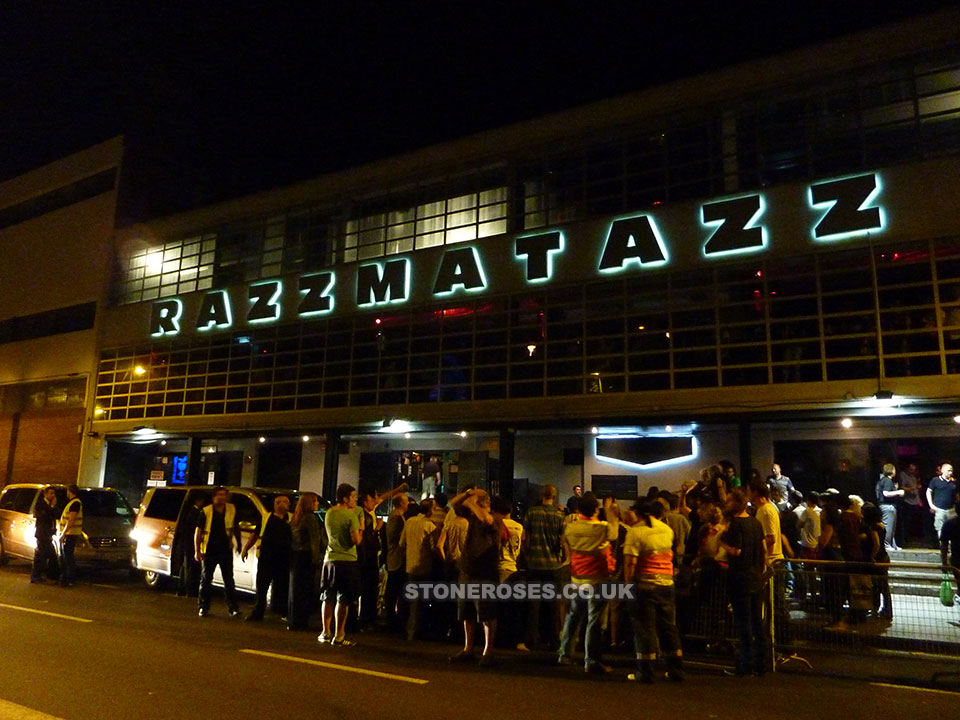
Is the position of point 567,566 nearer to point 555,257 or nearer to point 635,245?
point 635,245

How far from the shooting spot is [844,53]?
1515 centimetres

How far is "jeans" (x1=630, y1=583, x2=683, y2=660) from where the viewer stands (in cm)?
743

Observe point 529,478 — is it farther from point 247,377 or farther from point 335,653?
point 335,653

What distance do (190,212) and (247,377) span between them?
715 cm

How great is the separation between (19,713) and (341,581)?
12.4 ft

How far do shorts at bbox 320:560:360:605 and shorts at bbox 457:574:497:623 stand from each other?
57.5 inches

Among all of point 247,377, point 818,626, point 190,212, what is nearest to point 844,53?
point 818,626

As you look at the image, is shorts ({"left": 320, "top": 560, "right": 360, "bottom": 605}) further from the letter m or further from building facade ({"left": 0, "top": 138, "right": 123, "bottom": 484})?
building facade ({"left": 0, "top": 138, "right": 123, "bottom": 484})

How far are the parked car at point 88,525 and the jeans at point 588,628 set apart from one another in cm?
999

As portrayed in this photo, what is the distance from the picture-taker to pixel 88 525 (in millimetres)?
14727

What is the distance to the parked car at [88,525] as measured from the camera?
571 inches

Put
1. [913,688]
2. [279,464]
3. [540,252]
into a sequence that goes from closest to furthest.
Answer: [913,688] → [540,252] → [279,464]

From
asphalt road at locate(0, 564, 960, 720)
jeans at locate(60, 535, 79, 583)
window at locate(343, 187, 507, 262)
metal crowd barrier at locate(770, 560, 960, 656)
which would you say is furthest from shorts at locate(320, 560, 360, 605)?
window at locate(343, 187, 507, 262)

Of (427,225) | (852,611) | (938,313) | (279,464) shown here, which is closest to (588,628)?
(852,611)
